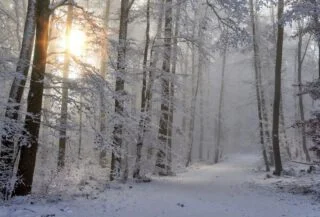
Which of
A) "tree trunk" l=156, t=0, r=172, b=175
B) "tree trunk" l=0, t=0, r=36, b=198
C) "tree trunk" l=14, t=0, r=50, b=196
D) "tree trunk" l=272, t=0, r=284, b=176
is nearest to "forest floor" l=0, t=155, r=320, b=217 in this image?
"tree trunk" l=0, t=0, r=36, b=198

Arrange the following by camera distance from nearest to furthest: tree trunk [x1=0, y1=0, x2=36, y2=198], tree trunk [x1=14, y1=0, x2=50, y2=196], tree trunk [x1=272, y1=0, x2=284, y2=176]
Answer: tree trunk [x1=0, y1=0, x2=36, y2=198] < tree trunk [x1=14, y1=0, x2=50, y2=196] < tree trunk [x1=272, y1=0, x2=284, y2=176]

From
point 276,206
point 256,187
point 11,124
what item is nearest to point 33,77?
point 11,124

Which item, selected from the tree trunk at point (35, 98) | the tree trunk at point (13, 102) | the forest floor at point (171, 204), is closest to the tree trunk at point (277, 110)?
the forest floor at point (171, 204)

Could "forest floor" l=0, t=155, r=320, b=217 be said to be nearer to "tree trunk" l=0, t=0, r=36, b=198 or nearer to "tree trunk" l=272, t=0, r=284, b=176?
"tree trunk" l=0, t=0, r=36, b=198

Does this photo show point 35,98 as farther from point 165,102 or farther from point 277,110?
point 277,110

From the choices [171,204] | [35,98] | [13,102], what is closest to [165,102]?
[171,204]

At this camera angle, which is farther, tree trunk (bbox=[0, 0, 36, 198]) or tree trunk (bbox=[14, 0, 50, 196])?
tree trunk (bbox=[14, 0, 50, 196])

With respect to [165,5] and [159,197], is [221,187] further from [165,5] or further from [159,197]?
[165,5]

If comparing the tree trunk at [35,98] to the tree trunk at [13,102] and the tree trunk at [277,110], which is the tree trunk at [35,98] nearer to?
the tree trunk at [13,102]

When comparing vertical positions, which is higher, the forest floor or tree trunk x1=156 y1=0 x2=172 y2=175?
tree trunk x1=156 y1=0 x2=172 y2=175

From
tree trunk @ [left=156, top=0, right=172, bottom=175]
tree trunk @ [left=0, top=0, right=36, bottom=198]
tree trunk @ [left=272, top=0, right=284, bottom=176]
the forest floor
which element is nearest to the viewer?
the forest floor

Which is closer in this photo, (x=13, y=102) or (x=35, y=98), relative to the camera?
(x=13, y=102)

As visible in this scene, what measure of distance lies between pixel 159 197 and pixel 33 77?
5001mm

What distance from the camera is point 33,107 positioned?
34.1ft
